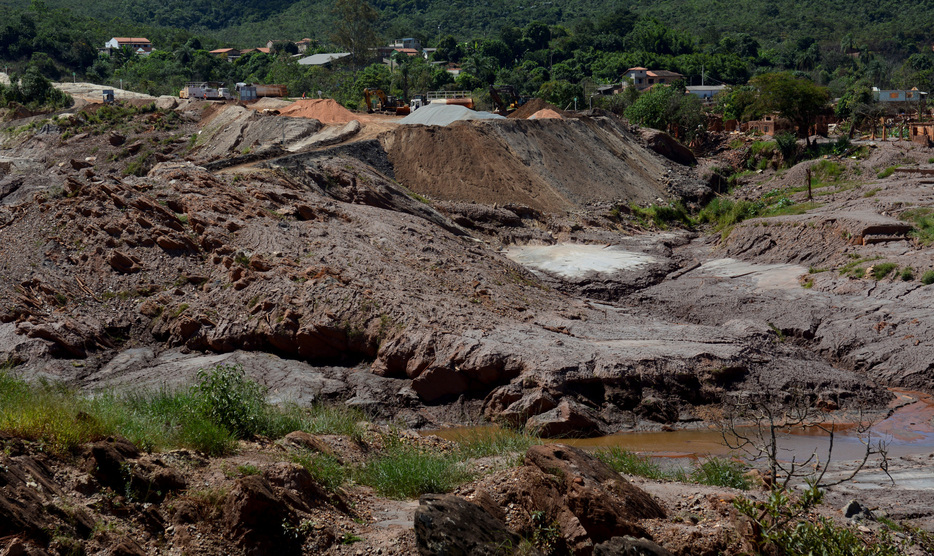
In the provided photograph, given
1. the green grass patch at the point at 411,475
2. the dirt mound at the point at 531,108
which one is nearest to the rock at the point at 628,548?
the green grass patch at the point at 411,475

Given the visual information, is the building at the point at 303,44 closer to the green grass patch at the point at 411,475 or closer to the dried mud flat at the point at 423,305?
the dried mud flat at the point at 423,305

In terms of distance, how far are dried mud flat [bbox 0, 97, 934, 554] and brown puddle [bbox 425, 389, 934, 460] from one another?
0.45 m

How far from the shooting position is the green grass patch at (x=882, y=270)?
22609 mm

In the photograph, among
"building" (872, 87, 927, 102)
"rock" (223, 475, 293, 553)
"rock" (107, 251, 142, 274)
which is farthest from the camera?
"building" (872, 87, 927, 102)

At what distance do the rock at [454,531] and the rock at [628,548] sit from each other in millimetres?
806

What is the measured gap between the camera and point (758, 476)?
9.79m

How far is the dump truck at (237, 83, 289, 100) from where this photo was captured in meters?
55.7

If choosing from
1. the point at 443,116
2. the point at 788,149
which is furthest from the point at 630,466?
the point at 788,149

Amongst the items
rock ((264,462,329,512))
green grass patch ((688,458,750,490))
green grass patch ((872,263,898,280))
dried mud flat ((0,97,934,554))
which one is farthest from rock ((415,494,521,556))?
green grass patch ((872,263,898,280))

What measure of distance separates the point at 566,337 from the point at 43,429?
12.4 m

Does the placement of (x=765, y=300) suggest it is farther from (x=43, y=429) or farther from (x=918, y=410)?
(x=43, y=429)

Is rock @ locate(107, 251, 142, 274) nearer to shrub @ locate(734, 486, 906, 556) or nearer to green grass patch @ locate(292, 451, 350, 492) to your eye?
green grass patch @ locate(292, 451, 350, 492)

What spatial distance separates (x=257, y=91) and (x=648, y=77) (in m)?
49.4

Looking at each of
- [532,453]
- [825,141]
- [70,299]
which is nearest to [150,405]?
[532,453]
